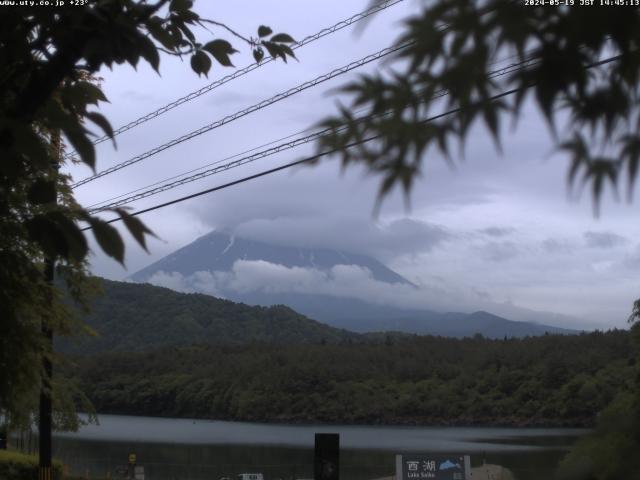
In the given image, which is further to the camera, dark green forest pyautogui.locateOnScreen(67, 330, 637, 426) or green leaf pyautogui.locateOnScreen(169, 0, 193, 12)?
dark green forest pyautogui.locateOnScreen(67, 330, 637, 426)

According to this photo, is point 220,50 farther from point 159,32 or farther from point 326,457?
point 326,457

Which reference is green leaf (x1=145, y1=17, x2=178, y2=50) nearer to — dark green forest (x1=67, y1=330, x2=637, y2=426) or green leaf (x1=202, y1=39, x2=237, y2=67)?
green leaf (x1=202, y1=39, x2=237, y2=67)

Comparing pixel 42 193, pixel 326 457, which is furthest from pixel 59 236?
pixel 326 457

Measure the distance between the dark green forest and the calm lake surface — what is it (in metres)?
2.57

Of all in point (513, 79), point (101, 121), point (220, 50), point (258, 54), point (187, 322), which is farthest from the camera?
point (187, 322)

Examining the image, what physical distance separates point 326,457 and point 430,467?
31.7 feet

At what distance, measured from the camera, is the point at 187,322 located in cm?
10831

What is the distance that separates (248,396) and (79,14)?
3452 inches

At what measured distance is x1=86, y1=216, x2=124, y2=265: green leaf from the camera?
281 centimetres

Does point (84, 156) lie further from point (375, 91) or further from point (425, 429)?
point (425, 429)

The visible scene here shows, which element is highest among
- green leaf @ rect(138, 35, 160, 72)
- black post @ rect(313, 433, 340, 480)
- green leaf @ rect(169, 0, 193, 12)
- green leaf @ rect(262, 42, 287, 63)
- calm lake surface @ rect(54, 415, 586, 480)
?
green leaf @ rect(169, 0, 193, 12)

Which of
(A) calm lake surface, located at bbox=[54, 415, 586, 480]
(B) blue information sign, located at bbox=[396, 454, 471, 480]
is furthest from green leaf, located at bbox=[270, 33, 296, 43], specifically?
(A) calm lake surface, located at bbox=[54, 415, 586, 480]

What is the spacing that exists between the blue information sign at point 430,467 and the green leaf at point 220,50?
18324mm
